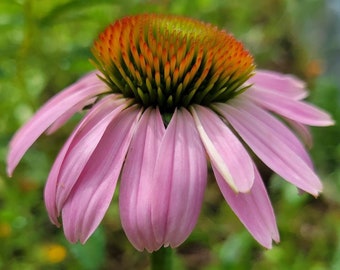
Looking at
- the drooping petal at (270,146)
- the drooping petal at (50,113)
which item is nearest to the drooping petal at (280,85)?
the drooping petal at (270,146)

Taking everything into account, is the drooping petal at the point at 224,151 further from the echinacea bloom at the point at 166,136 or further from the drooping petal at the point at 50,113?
the drooping petal at the point at 50,113

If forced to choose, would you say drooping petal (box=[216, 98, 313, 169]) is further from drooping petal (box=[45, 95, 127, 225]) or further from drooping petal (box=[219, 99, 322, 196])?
drooping petal (box=[45, 95, 127, 225])

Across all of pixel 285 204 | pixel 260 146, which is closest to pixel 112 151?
pixel 260 146

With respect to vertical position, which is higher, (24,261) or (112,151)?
(112,151)

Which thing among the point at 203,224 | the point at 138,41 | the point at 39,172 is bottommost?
the point at 203,224

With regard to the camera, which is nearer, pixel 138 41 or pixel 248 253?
pixel 138 41

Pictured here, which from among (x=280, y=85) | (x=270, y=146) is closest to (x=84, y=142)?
(x=270, y=146)

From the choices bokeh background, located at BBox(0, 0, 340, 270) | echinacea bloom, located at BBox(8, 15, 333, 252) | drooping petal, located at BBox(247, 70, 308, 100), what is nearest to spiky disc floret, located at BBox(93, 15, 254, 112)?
echinacea bloom, located at BBox(8, 15, 333, 252)

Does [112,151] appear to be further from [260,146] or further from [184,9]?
[184,9]
